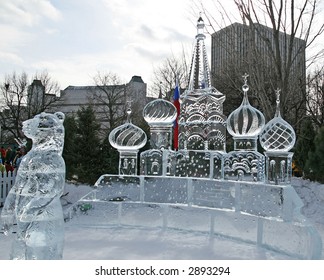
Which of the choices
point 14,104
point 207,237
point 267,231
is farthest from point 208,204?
point 14,104

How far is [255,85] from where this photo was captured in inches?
428

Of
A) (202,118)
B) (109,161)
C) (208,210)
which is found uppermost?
(202,118)

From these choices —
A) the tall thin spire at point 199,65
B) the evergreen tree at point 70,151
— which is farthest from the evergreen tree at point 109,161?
the tall thin spire at point 199,65

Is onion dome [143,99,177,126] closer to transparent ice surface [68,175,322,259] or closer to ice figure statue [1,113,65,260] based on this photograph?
transparent ice surface [68,175,322,259]

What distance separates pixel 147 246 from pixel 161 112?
8.23 ft

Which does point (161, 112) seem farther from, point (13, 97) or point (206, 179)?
point (13, 97)

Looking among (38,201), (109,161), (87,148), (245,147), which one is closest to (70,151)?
(87,148)

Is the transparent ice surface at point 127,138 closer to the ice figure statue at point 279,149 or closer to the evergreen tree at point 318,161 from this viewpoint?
the ice figure statue at point 279,149

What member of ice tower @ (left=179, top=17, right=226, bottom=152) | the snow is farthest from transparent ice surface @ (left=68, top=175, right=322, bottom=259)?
ice tower @ (left=179, top=17, right=226, bottom=152)

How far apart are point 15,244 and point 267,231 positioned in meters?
3.49

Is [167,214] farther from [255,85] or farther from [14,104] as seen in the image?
[14,104]

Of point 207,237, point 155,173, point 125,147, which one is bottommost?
point 207,237

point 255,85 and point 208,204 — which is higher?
point 255,85

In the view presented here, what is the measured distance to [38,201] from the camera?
312cm
